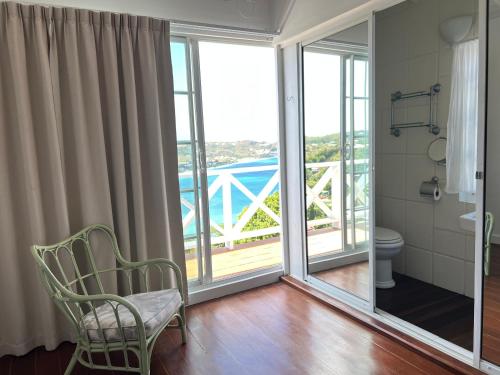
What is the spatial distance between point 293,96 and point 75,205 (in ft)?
6.30

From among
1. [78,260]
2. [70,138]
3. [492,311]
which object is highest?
[70,138]

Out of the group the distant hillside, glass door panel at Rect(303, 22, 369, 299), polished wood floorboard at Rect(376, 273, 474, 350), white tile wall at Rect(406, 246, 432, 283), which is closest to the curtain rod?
glass door panel at Rect(303, 22, 369, 299)

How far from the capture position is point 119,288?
268 cm

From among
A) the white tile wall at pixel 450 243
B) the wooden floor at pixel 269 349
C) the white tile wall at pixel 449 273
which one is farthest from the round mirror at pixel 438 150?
the wooden floor at pixel 269 349

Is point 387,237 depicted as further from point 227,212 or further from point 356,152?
point 227,212

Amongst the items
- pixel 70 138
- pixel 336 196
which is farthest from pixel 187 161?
pixel 336 196

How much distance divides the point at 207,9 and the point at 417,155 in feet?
7.10

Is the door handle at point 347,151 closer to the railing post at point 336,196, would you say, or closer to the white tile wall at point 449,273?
the railing post at point 336,196

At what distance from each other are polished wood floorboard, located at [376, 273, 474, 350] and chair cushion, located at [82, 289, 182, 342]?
5.59 feet

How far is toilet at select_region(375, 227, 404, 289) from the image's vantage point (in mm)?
3191

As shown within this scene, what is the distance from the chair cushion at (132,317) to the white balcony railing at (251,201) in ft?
2.76

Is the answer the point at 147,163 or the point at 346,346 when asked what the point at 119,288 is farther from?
the point at 346,346

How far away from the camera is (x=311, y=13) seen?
2834 mm

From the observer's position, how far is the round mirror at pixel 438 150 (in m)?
3.10
